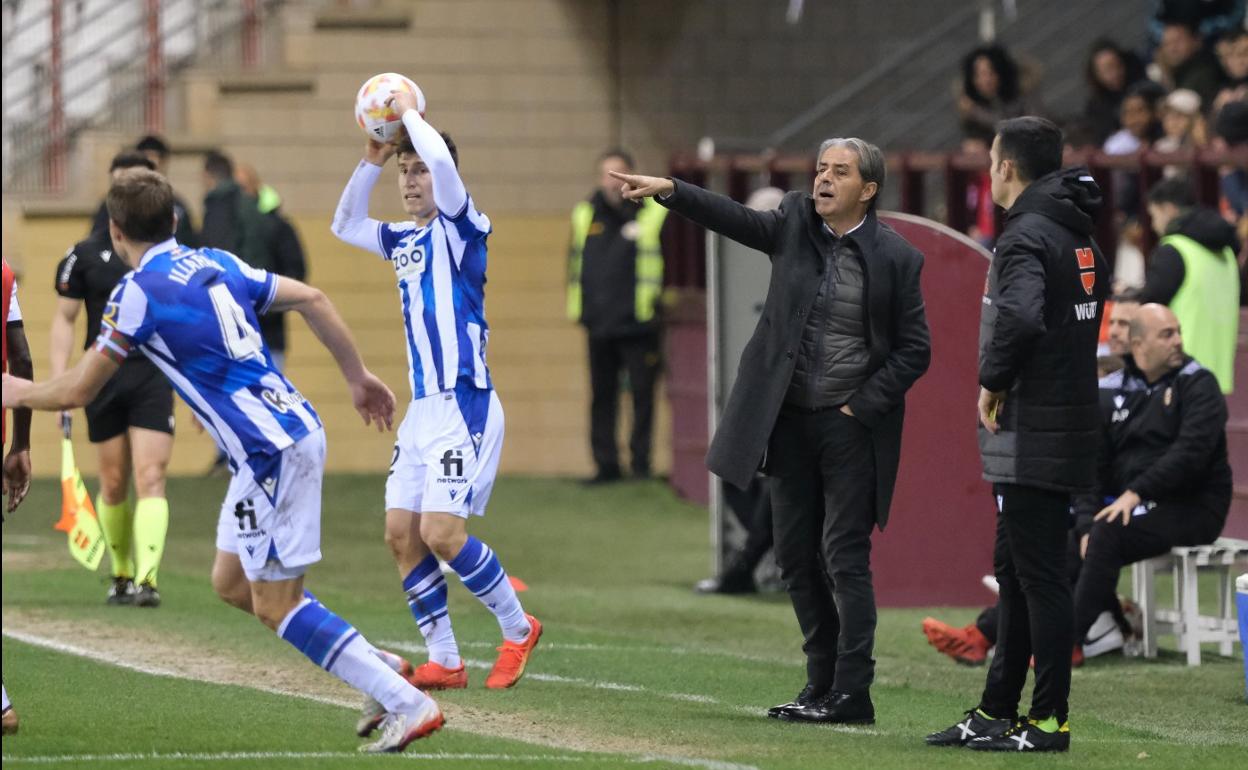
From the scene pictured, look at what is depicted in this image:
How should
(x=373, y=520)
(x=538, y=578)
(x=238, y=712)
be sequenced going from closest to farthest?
1. (x=238, y=712)
2. (x=538, y=578)
3. (x=373, y=520)

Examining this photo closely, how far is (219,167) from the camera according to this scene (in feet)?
53.7

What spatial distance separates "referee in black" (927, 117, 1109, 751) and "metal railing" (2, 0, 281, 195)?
508 inches

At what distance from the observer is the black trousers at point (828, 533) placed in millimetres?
7629

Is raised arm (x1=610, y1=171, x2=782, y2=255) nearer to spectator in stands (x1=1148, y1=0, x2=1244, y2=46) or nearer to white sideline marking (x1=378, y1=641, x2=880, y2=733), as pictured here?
white sideline marking (x1=378, y1=641, x2=880, y2=733)

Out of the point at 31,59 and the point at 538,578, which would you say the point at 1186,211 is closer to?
the point at 538,578

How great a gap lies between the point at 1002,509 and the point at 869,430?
69 centimetres

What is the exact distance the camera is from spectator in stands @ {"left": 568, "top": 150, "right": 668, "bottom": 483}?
57.0 feet

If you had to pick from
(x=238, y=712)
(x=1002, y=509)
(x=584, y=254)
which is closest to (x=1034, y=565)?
(x=1002, y=509)

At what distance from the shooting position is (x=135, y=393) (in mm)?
11328

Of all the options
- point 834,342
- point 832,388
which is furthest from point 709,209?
point 832,388

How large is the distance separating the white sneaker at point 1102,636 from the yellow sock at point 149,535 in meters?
4.66

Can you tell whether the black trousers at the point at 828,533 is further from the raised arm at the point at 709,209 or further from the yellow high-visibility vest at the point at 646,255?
the yellow high-visibility vest at the point at 646,255

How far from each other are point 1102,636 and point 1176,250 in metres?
2.62

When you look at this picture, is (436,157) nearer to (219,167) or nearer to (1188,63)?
(219,167)
